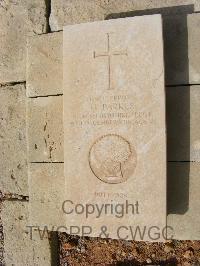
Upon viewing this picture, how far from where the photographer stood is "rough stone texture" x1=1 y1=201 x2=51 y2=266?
3.20 m

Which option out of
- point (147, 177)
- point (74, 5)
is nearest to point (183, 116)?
point (147, 177)

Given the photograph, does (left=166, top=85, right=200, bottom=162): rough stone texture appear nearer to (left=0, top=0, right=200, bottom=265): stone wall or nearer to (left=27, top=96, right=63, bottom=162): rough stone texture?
(left=0, top=0, right=200, bottom=265): stone wall

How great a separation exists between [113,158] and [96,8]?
1142 mm

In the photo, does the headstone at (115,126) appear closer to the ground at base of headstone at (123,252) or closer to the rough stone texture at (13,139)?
the ground at base of headstone at (123,252)

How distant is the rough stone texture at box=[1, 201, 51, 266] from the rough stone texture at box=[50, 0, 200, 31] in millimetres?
1510

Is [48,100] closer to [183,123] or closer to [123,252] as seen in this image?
[183,123]

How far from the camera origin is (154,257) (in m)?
2.98

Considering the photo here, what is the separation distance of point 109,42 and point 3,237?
1874mm

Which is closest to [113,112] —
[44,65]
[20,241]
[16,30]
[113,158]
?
[113,158]

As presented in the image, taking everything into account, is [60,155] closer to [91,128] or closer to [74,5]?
[91,128]

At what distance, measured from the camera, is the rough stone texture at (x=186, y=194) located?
268 centimetres

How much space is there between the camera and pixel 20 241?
3.27m

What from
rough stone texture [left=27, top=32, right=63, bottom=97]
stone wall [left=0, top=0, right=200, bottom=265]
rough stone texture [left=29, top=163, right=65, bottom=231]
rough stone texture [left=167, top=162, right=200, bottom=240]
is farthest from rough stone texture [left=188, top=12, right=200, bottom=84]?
rough stone texture [left=29, top=163, right=65, bottom=231]

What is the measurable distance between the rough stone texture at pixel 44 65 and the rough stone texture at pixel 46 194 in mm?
578
